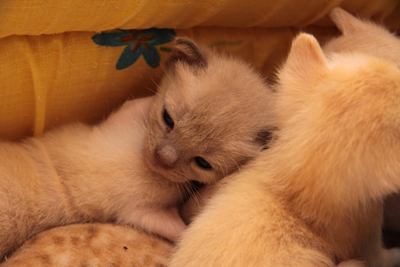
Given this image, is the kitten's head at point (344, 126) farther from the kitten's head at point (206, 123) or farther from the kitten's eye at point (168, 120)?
the kitten's eye at point (168, 120)

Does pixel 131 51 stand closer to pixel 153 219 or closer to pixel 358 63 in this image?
pixel 153 219

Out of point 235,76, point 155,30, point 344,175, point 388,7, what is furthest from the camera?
point 388,7

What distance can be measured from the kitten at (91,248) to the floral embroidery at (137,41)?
2.40 feet

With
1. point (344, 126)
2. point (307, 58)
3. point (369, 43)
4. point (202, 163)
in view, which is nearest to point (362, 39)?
point (369, 43)

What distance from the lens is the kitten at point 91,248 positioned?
128 cm

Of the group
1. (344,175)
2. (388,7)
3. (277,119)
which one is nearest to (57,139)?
(277,119)

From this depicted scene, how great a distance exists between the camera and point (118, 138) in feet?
5.46

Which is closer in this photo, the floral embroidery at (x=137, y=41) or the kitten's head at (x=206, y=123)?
the kitten's head at (x=206, y=123)

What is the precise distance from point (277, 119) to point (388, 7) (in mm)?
1185

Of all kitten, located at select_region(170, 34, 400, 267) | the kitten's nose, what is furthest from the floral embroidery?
kitten, located at select_region(170, 34, 400, 267)

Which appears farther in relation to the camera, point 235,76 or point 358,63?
point 235,76

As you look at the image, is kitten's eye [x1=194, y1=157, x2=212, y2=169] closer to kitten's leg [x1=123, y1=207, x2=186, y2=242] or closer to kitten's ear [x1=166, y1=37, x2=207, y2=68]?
kitten's leg [x1=123, y1=207, x2=186, y2=242]

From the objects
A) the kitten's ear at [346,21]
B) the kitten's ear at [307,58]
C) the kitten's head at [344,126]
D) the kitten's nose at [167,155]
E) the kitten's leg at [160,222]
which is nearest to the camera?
the kitten's head at [344,126]

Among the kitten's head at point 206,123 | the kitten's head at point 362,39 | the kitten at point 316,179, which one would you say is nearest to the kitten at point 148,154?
the kitten's head at point 206,123
